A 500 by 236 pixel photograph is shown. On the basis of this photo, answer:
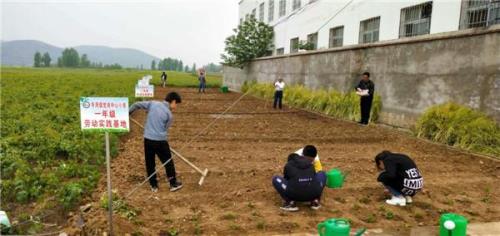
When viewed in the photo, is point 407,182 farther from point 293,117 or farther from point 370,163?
point 293,117

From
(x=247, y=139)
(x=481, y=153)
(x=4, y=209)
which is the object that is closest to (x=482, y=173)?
(x=481, y=153)

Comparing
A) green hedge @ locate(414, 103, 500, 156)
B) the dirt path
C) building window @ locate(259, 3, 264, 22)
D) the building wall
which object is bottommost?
the dirt path

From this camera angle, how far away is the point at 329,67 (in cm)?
1648

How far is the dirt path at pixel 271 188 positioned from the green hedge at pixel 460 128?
41 cm

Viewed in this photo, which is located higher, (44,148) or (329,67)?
(329,67)

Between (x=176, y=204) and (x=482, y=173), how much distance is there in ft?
18.2

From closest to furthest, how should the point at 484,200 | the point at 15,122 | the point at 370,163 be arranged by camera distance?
1. the point at 484,200
2. the point at 370,163
3. the point at 15,122

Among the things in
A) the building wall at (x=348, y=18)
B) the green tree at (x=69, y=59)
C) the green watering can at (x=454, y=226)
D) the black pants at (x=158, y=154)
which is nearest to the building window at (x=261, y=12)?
the building wall at (x=348, y=18)

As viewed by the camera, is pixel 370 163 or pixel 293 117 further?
pixel 293 117

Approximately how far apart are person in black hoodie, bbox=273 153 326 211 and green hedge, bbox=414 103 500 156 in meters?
5.12

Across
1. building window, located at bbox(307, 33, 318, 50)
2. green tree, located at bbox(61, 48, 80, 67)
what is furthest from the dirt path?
green tree, located at bbox(61, 48, 80, 67)

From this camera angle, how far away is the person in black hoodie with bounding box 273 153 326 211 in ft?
17.1

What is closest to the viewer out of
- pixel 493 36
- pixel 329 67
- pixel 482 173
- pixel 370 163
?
pixel 482 173

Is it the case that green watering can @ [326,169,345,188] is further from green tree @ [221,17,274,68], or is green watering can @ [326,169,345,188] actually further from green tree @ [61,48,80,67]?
green tree @ [61,48,80,67]
